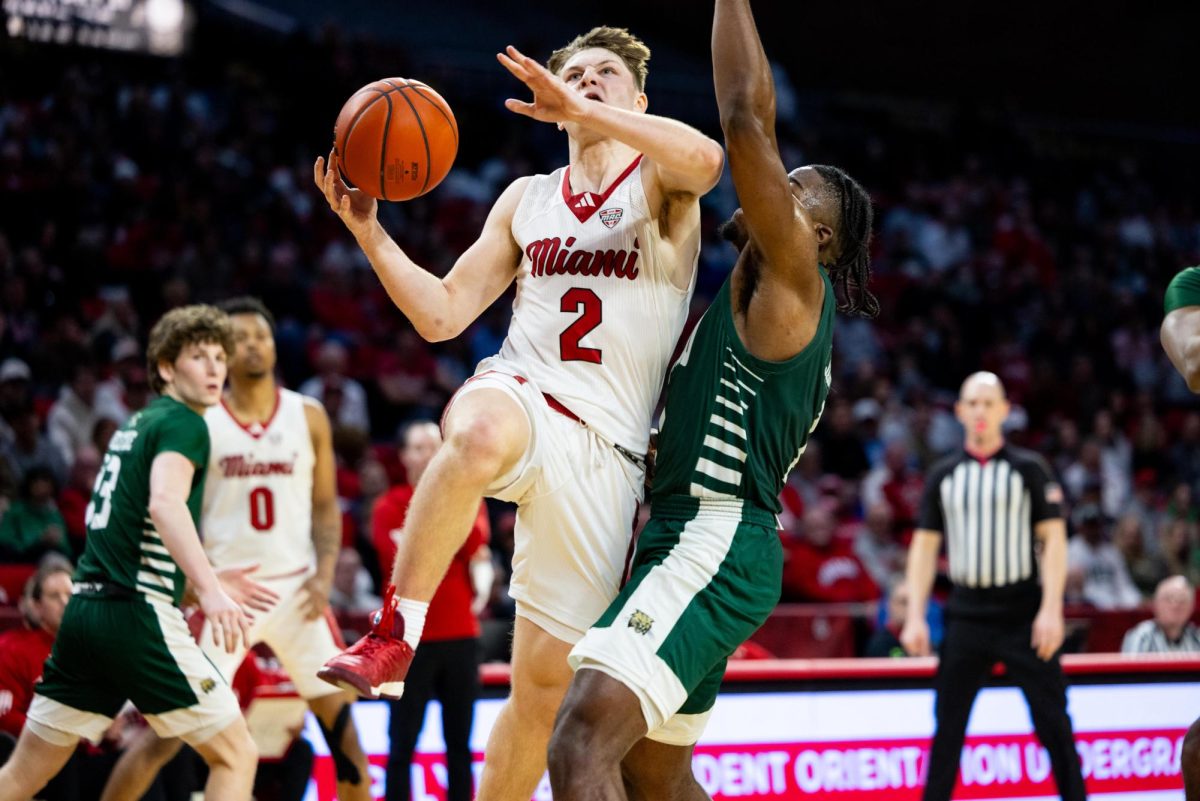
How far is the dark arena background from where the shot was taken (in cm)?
746

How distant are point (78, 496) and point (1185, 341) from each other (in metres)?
7.03

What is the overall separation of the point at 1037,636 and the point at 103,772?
4225 mm

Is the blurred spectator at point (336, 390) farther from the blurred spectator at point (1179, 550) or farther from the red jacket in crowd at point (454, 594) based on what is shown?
the blurred spectator at point (1179, 550)

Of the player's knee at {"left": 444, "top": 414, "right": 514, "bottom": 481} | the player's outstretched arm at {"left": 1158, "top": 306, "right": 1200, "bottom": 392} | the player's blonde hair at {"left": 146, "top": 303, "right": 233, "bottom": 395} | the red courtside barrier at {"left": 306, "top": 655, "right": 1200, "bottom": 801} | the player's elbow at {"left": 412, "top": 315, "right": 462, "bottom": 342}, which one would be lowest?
the red courtside barrier at {"left": 306, "top": 655, "right": 1200, "bottom": 801}

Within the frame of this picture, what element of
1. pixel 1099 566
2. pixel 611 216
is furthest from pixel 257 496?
pixel 1099 566

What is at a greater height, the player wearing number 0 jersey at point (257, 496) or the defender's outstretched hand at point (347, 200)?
the defender's outstretched hand at point (347, 200)

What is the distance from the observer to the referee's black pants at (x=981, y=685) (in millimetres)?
6336

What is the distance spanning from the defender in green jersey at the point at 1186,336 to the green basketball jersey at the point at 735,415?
3.09 feet

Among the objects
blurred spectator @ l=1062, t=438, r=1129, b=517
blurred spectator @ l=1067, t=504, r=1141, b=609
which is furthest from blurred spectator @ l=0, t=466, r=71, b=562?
blurred spectator @ l=1062, t=438, r=1129, b=517

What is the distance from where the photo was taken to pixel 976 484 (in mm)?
6824

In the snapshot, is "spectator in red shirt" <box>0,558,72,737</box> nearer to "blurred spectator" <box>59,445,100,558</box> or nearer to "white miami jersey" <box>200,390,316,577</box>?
"white miami jersey" <box>200,390,316,577</box>

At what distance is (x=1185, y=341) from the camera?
3.79 m

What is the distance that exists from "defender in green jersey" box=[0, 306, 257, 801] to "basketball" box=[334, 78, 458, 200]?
1653 mm

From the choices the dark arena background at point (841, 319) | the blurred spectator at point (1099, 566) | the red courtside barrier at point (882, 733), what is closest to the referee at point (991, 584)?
the red courtside barrier at point (882, 733)
